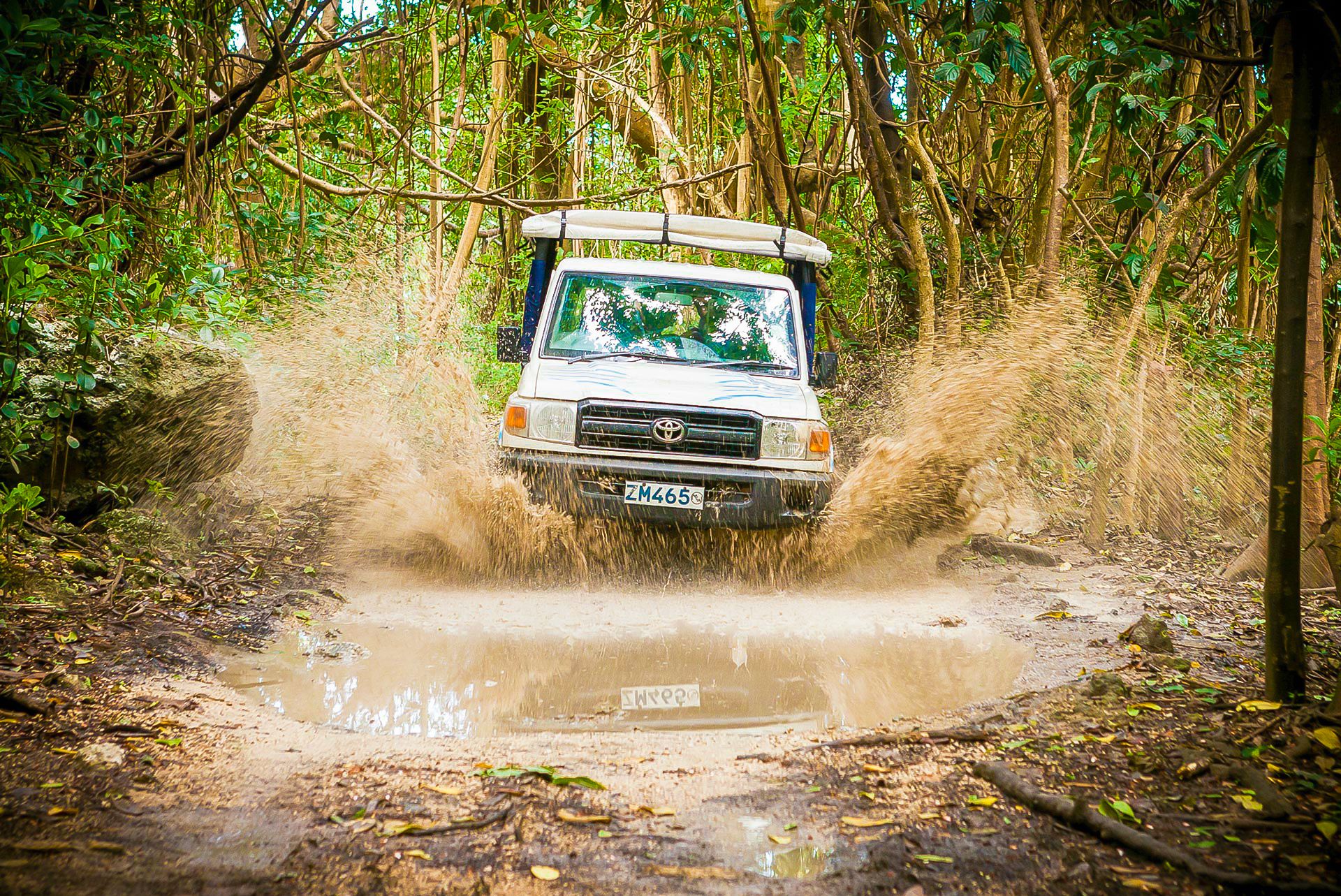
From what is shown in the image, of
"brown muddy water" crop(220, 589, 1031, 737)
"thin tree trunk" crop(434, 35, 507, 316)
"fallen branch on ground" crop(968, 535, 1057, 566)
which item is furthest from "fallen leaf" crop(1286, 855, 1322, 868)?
"thin tree trunk" crop(434, 35, 507, 316)

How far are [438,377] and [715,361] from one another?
2439 mm

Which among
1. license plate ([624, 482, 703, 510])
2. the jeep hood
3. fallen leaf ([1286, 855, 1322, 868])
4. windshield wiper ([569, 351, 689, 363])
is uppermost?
windshield wiper ([569, 351, 689, 363])

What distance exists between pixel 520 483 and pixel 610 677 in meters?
1.71

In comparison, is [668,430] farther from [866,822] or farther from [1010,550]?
[866,822]

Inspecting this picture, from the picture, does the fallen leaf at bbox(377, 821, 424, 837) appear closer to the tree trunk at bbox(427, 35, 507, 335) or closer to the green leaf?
the green leaf

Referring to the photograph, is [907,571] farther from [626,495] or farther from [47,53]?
[47,53]

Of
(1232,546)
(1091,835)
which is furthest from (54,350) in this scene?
(1232,546)

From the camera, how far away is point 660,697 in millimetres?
3947

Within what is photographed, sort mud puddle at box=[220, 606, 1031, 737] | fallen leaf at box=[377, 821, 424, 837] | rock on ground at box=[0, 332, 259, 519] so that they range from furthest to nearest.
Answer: rock on ground at box=[0, 332, 259, 519], mud puddle at box=[220, 606, 1031, 737], fallen leaf at box=[377, 821, 424, 837]

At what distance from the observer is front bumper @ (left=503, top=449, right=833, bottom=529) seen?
5.50m

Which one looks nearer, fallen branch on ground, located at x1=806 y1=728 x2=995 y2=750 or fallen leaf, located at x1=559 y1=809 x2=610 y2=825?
fallen leaf, located at x1=559 y1=809 x2=610 y2=825

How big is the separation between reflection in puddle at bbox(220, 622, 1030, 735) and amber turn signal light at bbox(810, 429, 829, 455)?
1.26m

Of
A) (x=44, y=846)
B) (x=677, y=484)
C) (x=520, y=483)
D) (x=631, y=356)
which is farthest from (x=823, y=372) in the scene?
(x=44, y=846)

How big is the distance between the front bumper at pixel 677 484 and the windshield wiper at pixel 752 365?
877 mm
